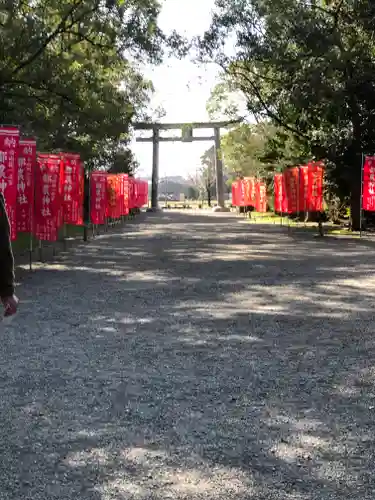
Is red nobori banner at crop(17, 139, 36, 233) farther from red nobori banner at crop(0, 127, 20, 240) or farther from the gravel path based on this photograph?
the gravel path

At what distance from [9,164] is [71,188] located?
4784 millimetres

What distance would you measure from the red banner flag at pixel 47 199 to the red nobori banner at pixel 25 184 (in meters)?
0.65

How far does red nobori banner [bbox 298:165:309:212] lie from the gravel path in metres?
12.2

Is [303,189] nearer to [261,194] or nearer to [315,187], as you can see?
[315,187]

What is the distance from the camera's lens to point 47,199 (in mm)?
12570

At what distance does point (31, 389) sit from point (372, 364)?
2854 mm

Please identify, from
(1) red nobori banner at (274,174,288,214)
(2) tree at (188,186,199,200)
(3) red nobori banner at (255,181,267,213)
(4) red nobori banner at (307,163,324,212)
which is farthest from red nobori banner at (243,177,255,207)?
(2) tree at (188,186,199,200)

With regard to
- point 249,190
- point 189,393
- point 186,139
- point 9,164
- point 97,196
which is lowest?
point 189,393

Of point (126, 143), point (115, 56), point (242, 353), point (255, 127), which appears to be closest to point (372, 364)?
point (242, 353)

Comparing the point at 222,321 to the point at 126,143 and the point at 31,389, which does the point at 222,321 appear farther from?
the point at 126,143

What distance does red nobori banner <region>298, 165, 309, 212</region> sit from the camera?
22.2 m

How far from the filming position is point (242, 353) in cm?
591

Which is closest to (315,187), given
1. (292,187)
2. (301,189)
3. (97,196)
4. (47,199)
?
(301,189)

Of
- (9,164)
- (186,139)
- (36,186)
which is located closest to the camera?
(9,164)
